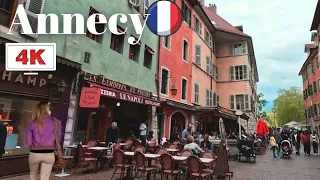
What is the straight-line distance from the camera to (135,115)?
1412cm

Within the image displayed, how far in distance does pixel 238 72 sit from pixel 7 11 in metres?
23.3

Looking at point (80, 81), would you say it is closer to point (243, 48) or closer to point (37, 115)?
point (37, 115)

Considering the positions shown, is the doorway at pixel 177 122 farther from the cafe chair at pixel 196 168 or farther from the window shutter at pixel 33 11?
the window shutter at pixel 33 11

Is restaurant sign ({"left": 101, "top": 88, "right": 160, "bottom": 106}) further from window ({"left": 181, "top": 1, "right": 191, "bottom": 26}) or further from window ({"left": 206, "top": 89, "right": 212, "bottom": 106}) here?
window ({"left": 206, "top": 89, "right": 212, "bottom": 106})

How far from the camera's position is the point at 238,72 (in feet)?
87.2

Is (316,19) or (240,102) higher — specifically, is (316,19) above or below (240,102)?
above

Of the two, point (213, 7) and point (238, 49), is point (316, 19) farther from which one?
point (213, 7)

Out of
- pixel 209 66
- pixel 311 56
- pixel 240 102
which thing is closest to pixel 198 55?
pixel 209 66

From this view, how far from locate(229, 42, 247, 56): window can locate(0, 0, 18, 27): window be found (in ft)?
76.7

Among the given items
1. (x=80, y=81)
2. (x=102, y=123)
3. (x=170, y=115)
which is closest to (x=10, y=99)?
(x=80, y=81)

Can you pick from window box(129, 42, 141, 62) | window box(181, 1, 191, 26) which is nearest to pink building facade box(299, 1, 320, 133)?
window box(181, 1, 191, 26)

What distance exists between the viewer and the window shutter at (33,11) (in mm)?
7750

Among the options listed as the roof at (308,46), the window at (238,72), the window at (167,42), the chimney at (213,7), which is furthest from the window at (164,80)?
the roof at (308,46)

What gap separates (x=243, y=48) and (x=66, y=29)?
21635mm
